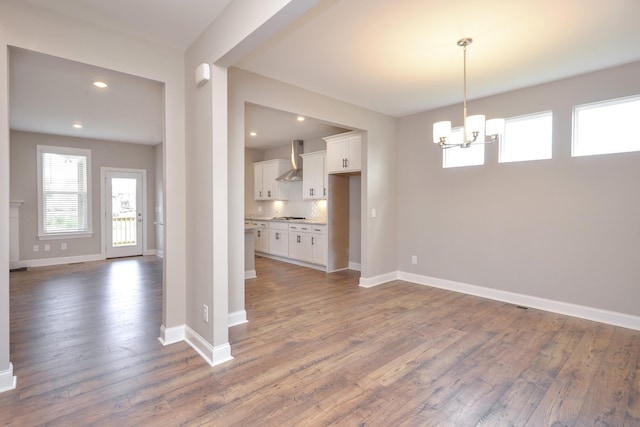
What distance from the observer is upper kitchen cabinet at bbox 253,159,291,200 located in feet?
24.3

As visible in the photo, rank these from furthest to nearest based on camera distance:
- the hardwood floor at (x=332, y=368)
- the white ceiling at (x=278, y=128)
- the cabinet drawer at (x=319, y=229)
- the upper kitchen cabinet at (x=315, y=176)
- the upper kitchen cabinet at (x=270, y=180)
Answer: the upper kitchen cabinet at (x=270, y=180) < the upper kitchen cabinet at (x=315, y=176) < the cabinet drawer at (x=319, y=229) < the white ceiling at (x=278, y=128) < the hardwood floor at (x=332, y=368)

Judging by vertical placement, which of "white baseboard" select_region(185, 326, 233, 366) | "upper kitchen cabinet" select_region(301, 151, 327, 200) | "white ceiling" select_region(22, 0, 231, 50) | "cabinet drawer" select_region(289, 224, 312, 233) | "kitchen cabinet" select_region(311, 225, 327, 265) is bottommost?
"white baseboard" select_region(185, 326, 233, 366)

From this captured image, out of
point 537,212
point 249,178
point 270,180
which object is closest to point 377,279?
point 537,212

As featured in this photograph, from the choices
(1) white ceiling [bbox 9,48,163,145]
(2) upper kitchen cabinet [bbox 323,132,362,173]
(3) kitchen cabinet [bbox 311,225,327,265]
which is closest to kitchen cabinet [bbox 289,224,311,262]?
(3) kitchen cabinet [bbox 311,225,327,265]

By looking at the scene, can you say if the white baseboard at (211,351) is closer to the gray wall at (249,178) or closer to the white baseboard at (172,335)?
the white baseboard at (172,335)

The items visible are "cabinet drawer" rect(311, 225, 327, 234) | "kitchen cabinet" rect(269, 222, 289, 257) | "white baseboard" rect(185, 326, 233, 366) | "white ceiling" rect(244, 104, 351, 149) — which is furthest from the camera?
"kitchen cabinet" rect(269, 222, 289, 257)

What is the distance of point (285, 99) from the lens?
11.9ft

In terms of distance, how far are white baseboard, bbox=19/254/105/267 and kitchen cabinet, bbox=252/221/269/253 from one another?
3.50 m

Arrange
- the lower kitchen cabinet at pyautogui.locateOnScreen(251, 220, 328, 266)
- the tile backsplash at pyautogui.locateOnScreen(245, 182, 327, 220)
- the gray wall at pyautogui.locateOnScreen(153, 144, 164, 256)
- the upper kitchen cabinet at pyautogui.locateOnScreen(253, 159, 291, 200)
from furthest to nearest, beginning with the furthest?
the gray wall at pyautogui.locateOnScreen(153, 144, 164, 256)
the upper kitchen cabinet at pyautogui.locateOnScreen(253, 159, 291, 200)
the tile backsplash at pyautogui.locateOnScreen(245, 182, 327, 220)
the lower kitchen cabinet at pyautogui.locateOnScreen(251, 220, 328, 266)

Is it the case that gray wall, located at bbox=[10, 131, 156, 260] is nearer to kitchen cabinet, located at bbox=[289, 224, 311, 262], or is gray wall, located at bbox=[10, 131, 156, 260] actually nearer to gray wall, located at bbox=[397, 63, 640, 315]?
kitchen cabinet, located at bbox=[289, 224, 311, 262]

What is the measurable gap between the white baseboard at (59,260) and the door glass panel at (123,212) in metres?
0.47

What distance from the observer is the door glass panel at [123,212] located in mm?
7246

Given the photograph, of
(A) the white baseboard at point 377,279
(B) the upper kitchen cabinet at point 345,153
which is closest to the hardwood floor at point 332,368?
(A) the white baseboard at point 377,279

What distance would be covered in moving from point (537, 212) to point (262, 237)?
537 centimetres
